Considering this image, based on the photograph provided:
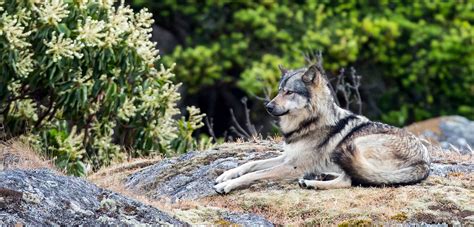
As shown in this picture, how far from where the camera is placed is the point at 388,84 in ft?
90.8

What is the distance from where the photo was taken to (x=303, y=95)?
10234mm

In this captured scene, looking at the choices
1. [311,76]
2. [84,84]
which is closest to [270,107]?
[311,76]

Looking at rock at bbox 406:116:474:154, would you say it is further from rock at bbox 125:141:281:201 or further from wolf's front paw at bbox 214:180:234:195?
wolf's front paw at bbox 214:180:234:195

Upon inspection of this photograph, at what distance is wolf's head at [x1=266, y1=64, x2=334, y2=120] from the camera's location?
10180mm

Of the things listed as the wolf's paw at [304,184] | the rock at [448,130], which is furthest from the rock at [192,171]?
the rock at [448,130]

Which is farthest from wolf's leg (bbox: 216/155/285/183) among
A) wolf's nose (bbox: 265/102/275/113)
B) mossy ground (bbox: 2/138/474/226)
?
wolf's nose (bbox: 265/102/275/113)

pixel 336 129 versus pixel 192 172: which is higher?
pixel 336 129

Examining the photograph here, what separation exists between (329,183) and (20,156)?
4.06m

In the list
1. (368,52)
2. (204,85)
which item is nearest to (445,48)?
(368,52)

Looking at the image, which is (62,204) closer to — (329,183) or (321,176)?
(329,183)

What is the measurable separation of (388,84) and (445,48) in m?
2.31

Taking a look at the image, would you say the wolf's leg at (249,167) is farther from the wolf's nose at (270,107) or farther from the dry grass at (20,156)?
the dry grass at (20,156)

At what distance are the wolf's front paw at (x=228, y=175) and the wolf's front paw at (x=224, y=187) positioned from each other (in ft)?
0.70

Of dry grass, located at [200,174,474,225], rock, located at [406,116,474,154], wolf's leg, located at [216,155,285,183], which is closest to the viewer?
dry grass, located at [200,174,474,225]
